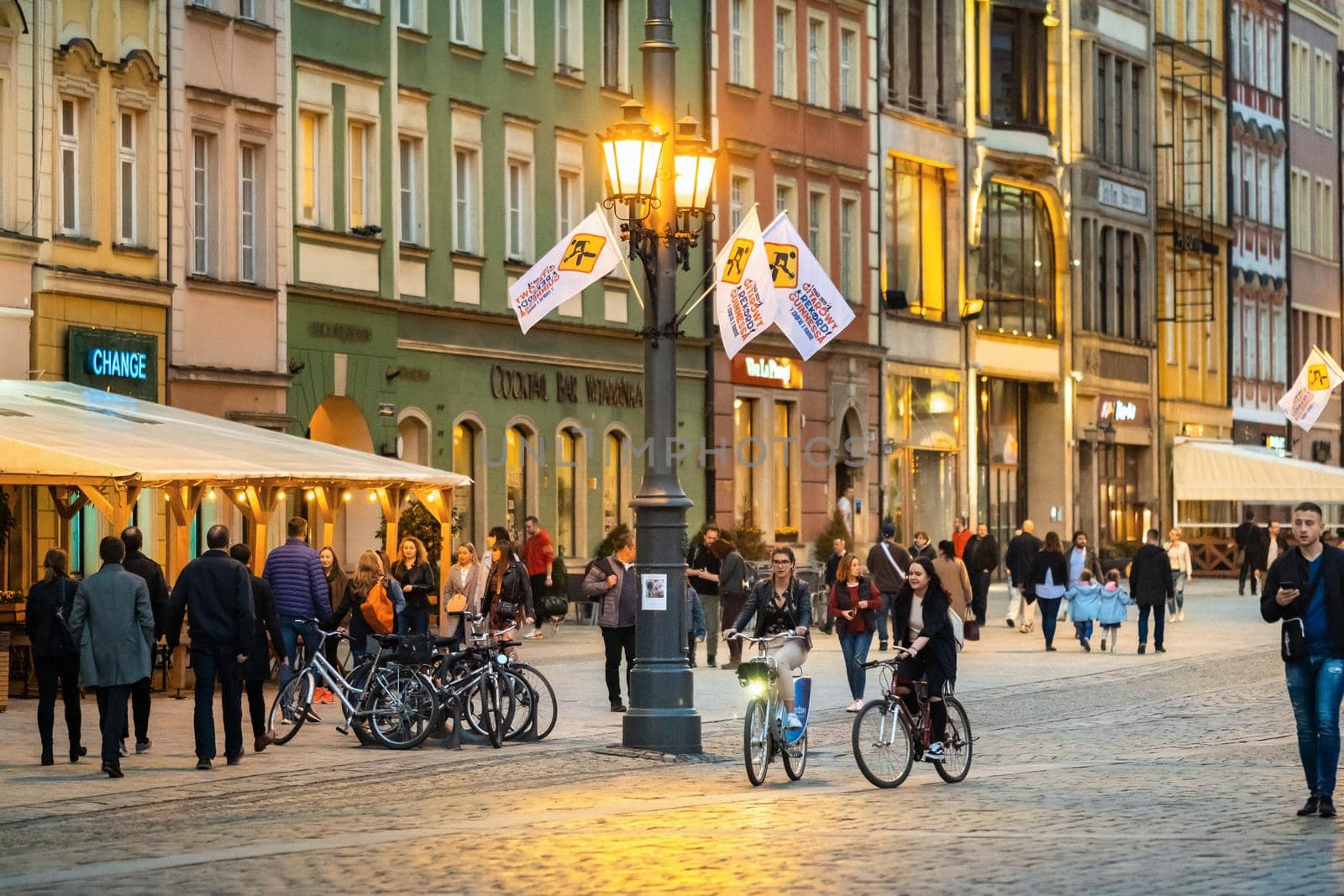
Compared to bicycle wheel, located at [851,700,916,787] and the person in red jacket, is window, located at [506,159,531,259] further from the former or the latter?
bicycle wheel, located at [851,700,916,787]

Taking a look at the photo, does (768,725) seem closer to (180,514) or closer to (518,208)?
(180,514)

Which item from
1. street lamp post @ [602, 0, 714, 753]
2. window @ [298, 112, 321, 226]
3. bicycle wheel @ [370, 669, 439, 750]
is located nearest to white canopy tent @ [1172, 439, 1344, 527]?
window @ [298, 112, 321, 226]

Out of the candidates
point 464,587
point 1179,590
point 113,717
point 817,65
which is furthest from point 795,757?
point 817,65

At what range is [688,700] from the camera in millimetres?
21141

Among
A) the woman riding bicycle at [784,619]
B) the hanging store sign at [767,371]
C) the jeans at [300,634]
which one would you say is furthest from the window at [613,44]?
the woman riding bicycle at [784,619]

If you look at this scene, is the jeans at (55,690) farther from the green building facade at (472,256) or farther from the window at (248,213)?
the green building facade at (472,256)

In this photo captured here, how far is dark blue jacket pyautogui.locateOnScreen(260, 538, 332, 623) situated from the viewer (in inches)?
968

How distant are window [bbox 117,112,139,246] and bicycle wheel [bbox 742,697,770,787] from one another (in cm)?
1784

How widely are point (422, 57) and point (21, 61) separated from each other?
9762 mm

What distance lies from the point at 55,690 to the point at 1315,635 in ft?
31.5

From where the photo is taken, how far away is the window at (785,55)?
52.0 metres

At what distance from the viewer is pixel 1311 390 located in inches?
2408

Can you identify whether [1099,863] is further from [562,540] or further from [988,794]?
[562,540]

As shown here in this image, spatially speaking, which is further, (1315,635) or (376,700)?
(376,700)
